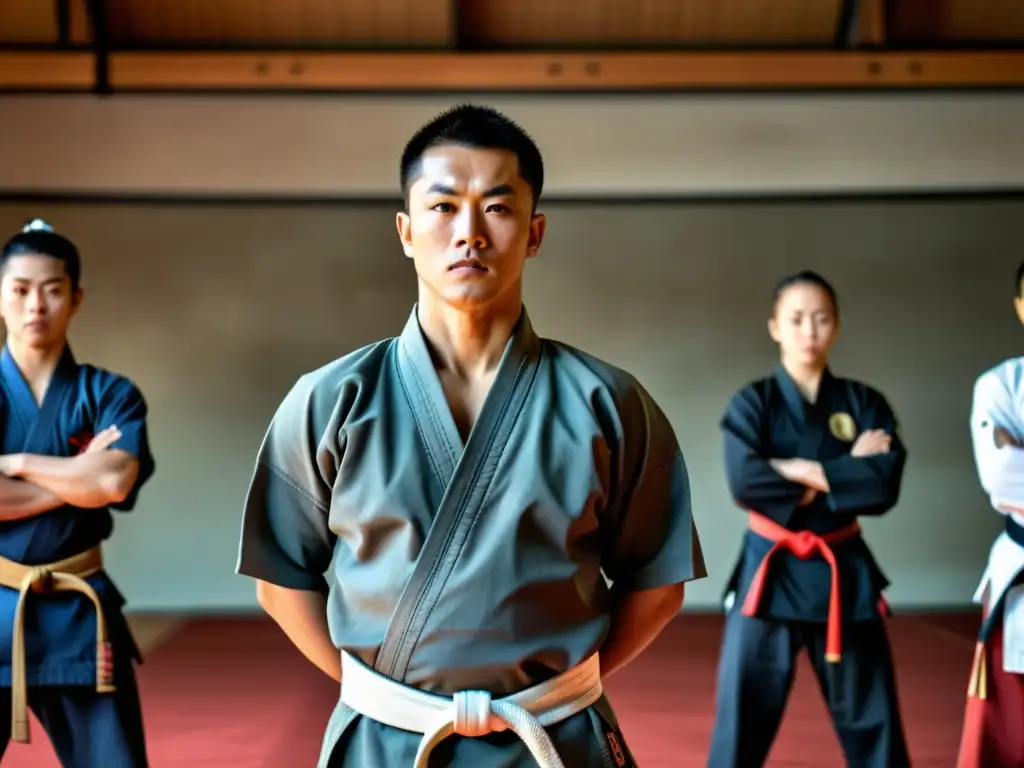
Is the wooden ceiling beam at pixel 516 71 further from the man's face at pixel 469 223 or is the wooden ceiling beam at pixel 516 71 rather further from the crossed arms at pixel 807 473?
the man's face at pixel 469 223

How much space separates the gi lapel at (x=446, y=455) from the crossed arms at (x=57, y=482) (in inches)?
51.3

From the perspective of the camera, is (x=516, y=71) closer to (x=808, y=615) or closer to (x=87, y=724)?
(x=808, y=615)

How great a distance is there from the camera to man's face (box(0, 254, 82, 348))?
2.52 meters

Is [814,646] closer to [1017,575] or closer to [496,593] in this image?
[1017,575]

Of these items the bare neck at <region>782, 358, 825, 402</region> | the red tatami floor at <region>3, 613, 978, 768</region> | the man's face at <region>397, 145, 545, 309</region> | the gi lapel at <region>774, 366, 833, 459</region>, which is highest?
the man's face at <region>397, 145, 545, 309</region>

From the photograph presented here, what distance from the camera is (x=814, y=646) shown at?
304 cm

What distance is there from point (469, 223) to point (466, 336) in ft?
0.57

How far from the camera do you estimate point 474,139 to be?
140 cm

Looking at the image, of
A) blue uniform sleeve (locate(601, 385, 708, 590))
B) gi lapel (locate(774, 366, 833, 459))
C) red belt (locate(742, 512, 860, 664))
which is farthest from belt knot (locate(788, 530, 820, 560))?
blue uniform sleeve (locate(601, 385, 708, 590))

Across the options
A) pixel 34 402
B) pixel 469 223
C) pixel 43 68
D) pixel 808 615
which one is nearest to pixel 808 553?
pixel 808 615

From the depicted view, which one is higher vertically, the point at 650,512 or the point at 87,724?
the point at 650,512

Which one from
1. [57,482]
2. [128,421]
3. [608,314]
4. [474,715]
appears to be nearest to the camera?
[474,715]

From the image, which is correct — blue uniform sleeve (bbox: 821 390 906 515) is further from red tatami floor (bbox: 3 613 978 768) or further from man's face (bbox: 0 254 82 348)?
man's face (bbox: 0 254 82 348)

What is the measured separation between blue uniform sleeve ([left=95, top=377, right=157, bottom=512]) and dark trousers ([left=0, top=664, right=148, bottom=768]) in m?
0.46
